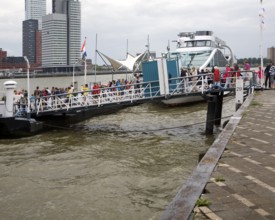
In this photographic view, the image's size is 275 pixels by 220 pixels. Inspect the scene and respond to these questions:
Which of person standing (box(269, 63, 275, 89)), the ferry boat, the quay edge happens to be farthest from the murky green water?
the ferry boat

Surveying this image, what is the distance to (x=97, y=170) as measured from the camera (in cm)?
1242

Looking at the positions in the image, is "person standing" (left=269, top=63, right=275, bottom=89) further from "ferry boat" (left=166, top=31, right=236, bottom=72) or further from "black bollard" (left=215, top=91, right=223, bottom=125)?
"ferry boat" (left=166, top=31, right=236, bottom=72)

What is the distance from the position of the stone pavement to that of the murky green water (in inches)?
87.5

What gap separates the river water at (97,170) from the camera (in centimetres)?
889

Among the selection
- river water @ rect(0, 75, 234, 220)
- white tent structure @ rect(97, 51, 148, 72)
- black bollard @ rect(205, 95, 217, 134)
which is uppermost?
white tent structure @ rect(97, 51, 148, 72)

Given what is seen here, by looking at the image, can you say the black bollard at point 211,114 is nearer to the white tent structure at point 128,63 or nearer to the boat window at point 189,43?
the boat window at point 189,43

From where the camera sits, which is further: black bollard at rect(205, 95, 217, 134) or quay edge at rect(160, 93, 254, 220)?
black bollard at rect(205, 95, 217, 134)

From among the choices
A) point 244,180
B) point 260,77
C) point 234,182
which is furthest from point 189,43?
point 234,182

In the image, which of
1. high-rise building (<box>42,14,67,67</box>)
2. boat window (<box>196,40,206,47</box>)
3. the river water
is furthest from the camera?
high-rise building (<box>42,14,67,67</box>)

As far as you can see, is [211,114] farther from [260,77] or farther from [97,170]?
[260,77]

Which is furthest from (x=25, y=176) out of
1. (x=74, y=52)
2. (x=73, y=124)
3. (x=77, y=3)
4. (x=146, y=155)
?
(x=74, y=52)

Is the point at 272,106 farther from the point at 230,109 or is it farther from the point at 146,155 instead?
the point at 230,109

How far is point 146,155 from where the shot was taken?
1455 centimetres

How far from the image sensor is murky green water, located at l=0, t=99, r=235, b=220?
889 cm
